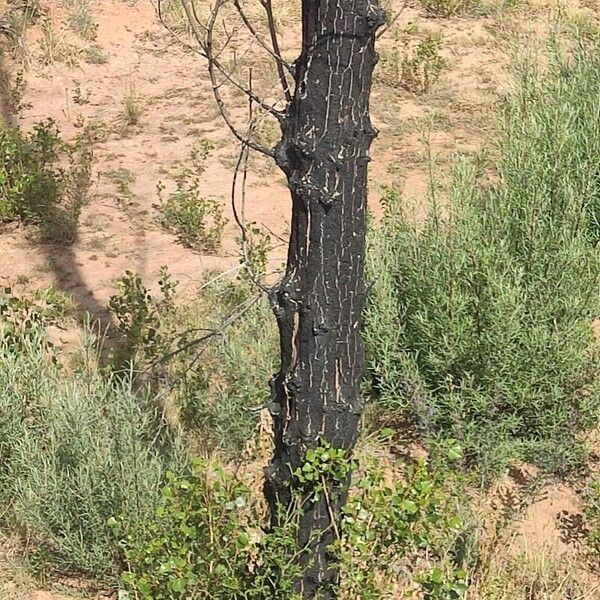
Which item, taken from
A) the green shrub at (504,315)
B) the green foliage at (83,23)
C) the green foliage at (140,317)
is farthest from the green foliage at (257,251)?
the green foliage at (83,23)

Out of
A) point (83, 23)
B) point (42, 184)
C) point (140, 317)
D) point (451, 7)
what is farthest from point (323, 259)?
point (451, 7)

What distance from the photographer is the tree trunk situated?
264 cm

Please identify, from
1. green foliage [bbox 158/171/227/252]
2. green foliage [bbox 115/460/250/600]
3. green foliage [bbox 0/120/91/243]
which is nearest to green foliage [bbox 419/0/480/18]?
green foliage [bbox 158/171/227/252]

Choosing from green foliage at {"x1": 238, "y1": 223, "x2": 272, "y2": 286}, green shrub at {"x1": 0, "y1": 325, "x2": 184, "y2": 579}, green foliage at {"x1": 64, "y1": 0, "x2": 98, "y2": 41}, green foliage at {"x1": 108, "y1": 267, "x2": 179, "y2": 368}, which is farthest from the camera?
green foliage at {"x1": 64, "y1": 0, "x2": 98, "y2": 41}

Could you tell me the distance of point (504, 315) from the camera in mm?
4141

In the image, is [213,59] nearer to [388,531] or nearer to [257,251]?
[388,531]

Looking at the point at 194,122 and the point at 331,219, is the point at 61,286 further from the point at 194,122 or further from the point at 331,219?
the point at 331,219

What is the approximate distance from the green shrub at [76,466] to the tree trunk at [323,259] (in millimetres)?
772

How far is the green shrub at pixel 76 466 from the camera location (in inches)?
143

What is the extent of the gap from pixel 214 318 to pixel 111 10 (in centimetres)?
582

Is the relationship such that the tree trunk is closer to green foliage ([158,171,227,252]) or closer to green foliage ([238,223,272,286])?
green foliage ([238,223,272,286])

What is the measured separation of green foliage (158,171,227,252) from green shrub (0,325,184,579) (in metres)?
2.34

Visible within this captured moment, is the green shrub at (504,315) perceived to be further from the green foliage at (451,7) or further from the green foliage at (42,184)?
the green foliage at (451,7)

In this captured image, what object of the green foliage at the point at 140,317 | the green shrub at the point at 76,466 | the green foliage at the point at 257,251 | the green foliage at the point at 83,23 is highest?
the green foliage at the point at 83,23
